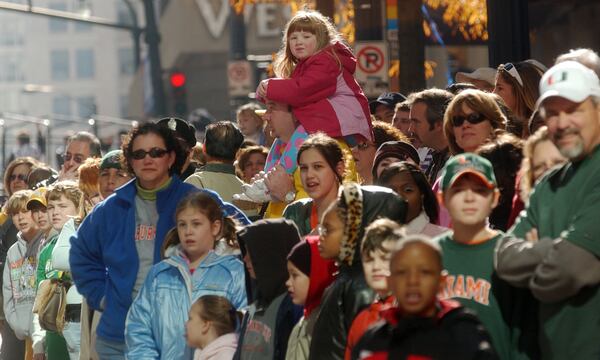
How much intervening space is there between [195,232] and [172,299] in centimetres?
41

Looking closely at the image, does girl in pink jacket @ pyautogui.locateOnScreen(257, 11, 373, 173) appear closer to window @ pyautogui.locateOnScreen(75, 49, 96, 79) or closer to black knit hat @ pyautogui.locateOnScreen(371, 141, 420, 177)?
black knit hat @ pyautogui.locateOnScreen(371, 141, 420, 177)

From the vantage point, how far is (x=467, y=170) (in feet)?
26.3

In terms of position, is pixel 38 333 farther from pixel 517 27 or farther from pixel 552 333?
pixel 552 333

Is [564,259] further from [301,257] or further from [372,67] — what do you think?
[372,67]

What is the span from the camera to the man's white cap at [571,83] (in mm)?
7727

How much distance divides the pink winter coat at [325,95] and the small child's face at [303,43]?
42mm

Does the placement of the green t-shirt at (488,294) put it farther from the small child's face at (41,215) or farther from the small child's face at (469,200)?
the small child's face at (41,215)

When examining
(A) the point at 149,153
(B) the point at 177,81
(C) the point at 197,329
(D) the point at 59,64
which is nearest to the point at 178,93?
(B) the point at 177,81

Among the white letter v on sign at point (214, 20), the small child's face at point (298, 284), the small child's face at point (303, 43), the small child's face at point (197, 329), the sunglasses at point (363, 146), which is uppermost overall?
the white letter v on sign at point (214, 20)

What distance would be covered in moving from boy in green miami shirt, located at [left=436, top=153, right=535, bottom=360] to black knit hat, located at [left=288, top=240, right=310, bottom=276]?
1012 mm

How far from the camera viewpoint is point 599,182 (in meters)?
7.63

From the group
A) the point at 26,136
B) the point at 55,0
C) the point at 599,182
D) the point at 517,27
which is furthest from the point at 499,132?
the point at 55,0

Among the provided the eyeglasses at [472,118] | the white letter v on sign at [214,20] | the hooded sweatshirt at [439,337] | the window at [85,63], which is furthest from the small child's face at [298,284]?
the window at [85,63]

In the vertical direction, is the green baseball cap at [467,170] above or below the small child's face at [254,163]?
below
